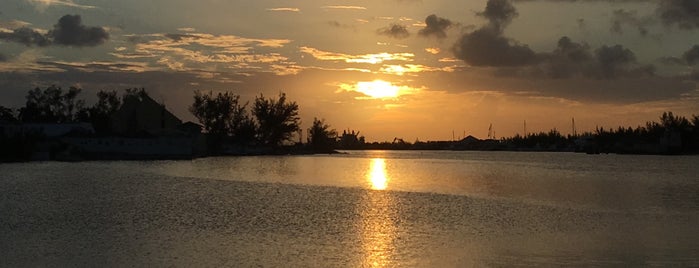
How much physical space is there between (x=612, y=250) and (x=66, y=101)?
396ft

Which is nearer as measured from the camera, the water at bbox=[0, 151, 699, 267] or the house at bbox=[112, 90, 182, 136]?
the water at bbox=[0, 151, 699, 267]

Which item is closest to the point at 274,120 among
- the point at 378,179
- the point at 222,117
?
the point at 222,117

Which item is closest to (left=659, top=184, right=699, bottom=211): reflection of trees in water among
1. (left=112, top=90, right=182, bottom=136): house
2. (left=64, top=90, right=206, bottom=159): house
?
(left=64, top=90, right=206, bottom=159): house

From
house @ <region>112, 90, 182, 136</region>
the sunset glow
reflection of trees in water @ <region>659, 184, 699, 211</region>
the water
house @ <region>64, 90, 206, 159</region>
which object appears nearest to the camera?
the water

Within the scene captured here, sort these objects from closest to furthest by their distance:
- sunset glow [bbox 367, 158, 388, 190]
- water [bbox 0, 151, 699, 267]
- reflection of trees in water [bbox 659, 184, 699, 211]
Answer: water [bbox 0, 151, 699, 267] < reflection of trees in water [bbox 659, 184, 699, 211] < sunset glow [bbox 367, 158, 388, 190]

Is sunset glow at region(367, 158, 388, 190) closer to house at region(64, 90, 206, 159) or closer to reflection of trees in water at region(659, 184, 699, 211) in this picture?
reflection of trees in water at region(659, 184, 699, 211)

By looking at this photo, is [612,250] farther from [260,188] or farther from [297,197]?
[260,188]

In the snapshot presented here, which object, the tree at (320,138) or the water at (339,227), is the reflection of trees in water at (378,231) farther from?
the tree at (320,138)

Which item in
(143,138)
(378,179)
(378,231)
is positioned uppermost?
(143,138)

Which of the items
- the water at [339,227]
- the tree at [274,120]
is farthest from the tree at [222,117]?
the water at [339,227]

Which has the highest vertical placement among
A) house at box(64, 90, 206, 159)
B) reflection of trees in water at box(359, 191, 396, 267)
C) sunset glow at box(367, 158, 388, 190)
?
house at box(64, 90, 206, 159)

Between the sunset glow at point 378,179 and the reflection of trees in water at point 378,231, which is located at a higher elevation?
the sunset glow at point 378,179

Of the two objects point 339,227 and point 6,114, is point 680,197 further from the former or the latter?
point 6,114

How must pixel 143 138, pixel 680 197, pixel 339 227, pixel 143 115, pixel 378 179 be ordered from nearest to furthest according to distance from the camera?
pixel 339 227
pixel 680 197
pixel 378 179
pixel 143 138
pixel 143 115
